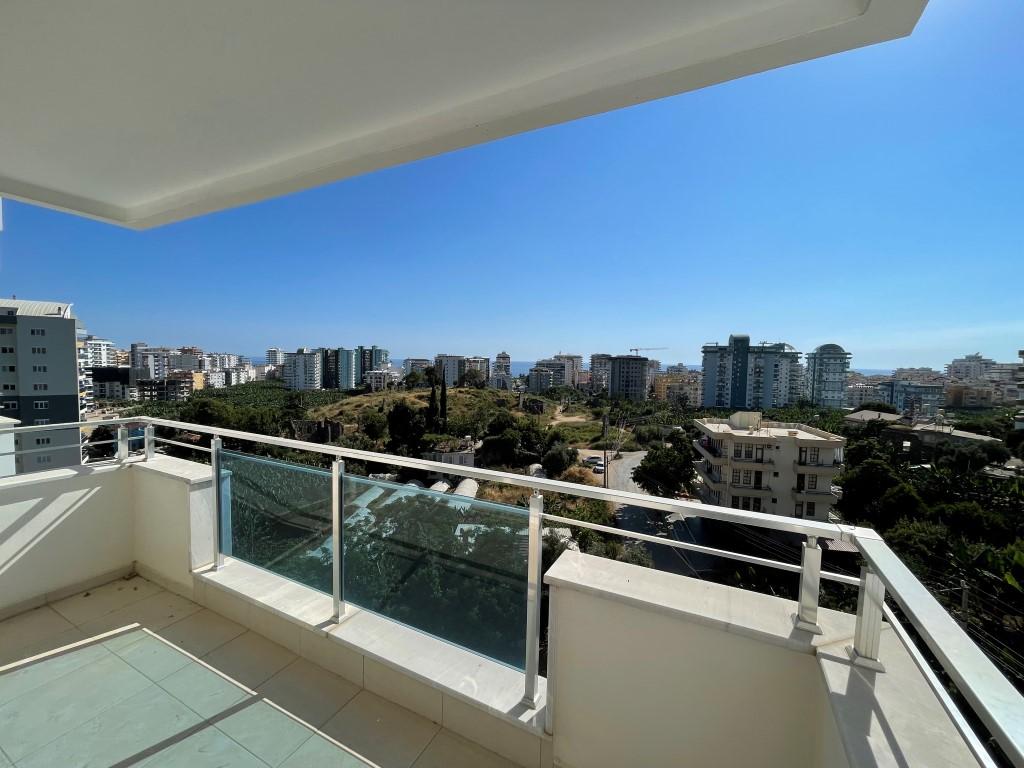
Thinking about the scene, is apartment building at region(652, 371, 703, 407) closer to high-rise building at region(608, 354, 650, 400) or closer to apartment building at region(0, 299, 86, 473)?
high-rise building at region(608, 354, 650, 400)

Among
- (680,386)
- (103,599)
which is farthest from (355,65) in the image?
(680,386)

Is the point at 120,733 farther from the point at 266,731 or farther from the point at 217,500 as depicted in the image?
the point at 217,500

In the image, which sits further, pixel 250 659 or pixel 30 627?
pixel 30 627

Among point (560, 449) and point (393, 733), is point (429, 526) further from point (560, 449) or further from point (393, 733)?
point (560, 449)

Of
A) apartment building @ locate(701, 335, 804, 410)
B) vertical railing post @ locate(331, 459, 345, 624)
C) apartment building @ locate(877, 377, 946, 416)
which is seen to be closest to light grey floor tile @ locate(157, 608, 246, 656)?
vertical railing post @ locate(331, 459, 345, 624)

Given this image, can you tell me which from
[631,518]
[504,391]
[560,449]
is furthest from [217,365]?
[631,518]

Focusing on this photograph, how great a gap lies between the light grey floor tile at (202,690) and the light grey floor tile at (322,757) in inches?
16.1

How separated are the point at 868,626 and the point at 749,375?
38.5 m

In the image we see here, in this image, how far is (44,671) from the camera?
1.84m

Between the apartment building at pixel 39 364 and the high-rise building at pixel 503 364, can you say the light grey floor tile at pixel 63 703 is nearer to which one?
the apartment building at pixel 39 364

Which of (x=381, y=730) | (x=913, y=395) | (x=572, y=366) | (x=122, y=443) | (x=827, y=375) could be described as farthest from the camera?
(x=572, y=366)

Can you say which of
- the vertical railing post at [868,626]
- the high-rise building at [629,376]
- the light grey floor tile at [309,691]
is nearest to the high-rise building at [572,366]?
the high-rise building at [629,376]

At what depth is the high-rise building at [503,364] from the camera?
5241cm

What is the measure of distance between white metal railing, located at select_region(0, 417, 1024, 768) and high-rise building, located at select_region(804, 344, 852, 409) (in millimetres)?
32876
